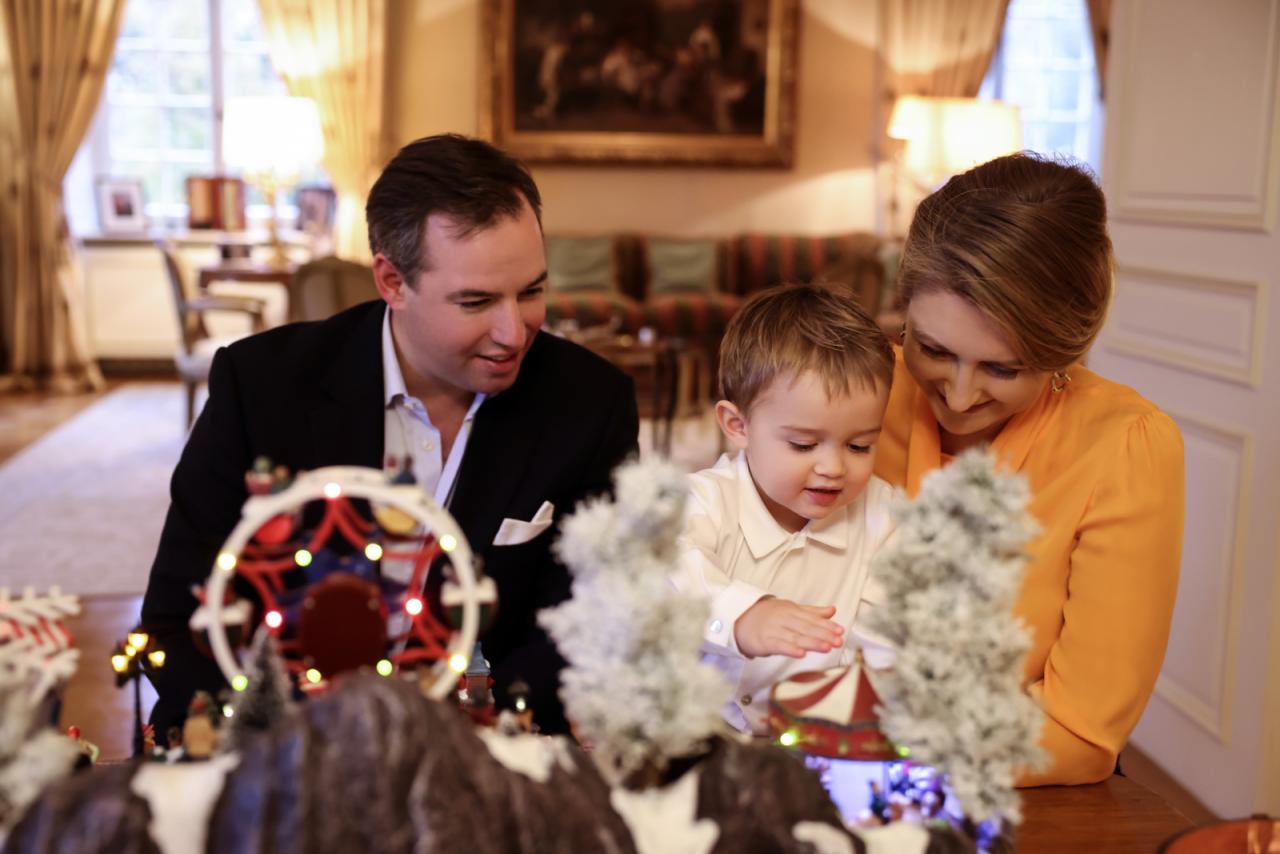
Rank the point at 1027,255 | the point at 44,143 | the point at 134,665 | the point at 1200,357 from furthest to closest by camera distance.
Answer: the point at 44,143 < the point at 1200,357 < the point at 1027,255 < the point at 134,665

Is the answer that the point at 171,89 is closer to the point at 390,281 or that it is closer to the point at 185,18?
the point at 185,18

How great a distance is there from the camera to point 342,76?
9.14m

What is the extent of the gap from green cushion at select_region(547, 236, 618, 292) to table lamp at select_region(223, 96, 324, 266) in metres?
2.18

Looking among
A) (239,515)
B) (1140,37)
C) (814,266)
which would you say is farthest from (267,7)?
(239,515)

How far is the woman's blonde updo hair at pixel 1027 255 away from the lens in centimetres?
155

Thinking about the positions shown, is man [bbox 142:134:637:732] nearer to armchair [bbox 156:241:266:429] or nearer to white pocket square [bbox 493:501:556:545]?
white pocket square [bbox 493:501:556:545]

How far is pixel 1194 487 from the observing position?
3.41 m

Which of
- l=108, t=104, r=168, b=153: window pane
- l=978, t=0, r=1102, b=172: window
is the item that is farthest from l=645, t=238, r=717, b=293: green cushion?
l=108, t=104, r=168, b=153: window pane

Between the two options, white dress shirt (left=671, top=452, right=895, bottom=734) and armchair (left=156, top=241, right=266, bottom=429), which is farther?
armchair (left=156, top=241, right=266, bottom=429)

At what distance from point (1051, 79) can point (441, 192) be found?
9.28 m

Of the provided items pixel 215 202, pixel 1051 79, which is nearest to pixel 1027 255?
pixel 215 202

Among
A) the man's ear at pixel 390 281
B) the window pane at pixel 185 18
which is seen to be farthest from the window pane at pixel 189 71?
the man's ear at pixel 390 281

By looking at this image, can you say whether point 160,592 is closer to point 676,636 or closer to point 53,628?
point 53,628

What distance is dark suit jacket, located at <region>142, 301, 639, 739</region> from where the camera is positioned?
5.62ft
